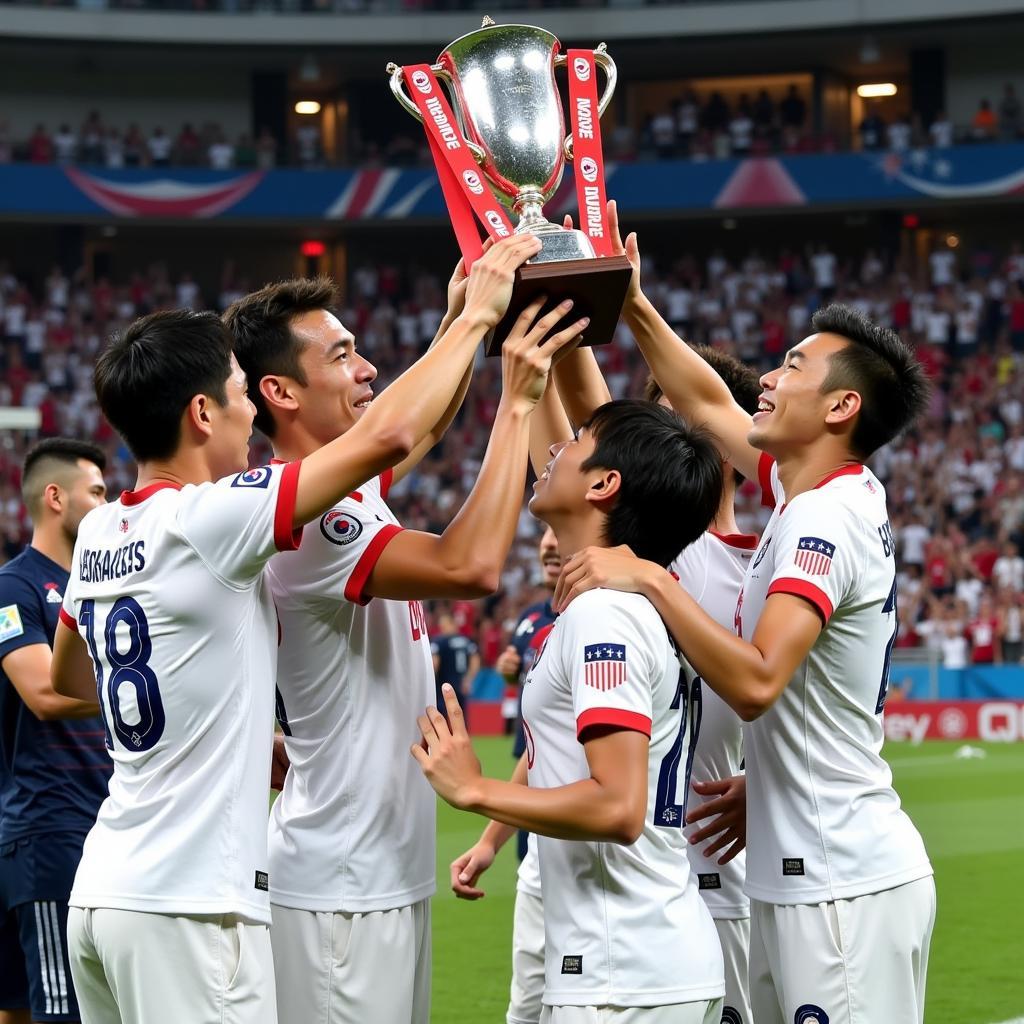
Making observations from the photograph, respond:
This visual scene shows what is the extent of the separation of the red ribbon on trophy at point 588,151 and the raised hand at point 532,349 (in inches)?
13.7

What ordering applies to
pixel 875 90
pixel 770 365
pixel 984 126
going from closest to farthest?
pixel 770 365 < pixel 984 126 < pixel 875 90

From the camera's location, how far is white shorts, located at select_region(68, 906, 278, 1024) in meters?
3.09

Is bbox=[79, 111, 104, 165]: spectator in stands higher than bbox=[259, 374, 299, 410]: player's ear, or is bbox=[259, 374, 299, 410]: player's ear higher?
bbox=[79, 111, 104, 165]: spectator in stands

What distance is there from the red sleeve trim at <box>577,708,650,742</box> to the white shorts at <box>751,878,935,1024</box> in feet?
2.57

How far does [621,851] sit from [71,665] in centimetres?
168

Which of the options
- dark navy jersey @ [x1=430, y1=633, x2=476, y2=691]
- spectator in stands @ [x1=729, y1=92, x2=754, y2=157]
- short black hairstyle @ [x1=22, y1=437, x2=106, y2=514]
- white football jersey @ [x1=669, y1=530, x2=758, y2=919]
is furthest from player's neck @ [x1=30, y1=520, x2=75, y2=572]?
spectator in stands @ [x1=729, y1=92, x2=754, y2=157]

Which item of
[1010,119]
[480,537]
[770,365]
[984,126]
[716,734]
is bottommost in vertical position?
[716,734]

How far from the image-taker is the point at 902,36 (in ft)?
107

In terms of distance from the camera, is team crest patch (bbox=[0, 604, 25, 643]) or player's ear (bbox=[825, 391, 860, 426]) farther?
team crest patch (bbox=[0, 604, 25, 643])

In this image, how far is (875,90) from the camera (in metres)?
34.2

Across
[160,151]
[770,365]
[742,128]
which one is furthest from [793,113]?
[160,151]

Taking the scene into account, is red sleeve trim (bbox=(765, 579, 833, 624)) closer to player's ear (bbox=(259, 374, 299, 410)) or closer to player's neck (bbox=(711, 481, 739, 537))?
player's neck (bbox=(711, 481, 739, 537))

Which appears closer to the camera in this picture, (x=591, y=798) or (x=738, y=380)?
(x=591, y=798)

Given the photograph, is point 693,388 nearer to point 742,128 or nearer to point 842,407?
point 842,407
